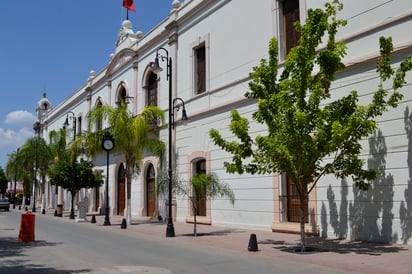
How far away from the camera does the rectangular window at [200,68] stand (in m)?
23.3

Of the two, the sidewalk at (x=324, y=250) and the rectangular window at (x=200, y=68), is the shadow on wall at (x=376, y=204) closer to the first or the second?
the sidewalk at (x=324, y=250)

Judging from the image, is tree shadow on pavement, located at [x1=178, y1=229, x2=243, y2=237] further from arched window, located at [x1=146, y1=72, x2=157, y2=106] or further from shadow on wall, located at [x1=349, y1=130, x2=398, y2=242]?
arched window, located at [x1=146, y1=72, x2=157, y2=106]

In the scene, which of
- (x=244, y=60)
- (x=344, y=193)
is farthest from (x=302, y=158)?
(x=244, y=60)

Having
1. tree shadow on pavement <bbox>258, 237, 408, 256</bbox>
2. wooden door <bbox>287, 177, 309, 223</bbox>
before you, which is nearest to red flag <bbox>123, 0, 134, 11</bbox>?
wooden door <bbox>287, 177, 309, 223</bbox>

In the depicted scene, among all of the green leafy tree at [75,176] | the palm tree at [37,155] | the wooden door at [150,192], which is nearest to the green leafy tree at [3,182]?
the palm tree at [37,155]

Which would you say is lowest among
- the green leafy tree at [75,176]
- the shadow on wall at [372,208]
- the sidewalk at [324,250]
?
the sidewalk at [324,250]

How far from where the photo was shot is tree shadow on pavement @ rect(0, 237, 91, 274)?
958 centimetres

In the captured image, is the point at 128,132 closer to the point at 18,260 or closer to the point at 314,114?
the point at 18,260

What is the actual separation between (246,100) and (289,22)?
11.5 ft

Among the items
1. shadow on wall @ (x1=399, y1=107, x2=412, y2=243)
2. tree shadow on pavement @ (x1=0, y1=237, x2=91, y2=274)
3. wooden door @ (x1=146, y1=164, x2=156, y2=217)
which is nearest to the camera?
tree shadow on pavement @ (x1=0, y1=237, x2=91, y2=274)

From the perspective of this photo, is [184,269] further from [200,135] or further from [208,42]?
[208,42]

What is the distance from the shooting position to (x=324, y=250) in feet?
40.0

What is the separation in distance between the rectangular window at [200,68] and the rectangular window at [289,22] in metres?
6.27

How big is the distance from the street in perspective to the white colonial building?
1151 millimetres
